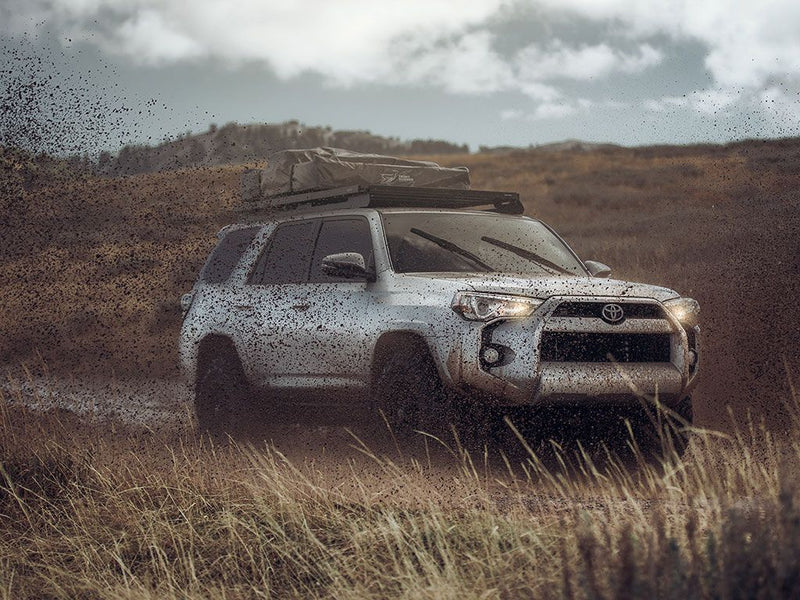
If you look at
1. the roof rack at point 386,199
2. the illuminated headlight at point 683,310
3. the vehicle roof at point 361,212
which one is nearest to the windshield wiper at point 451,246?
the vehicle roof at point 361,212

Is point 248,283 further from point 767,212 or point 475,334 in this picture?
point 767,212

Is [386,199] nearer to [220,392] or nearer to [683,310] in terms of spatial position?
[220,392]

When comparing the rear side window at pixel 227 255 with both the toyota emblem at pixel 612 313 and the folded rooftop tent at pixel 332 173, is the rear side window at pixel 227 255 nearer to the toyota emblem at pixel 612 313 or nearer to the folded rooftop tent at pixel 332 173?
the folded rooftop tent at pixel 332 173

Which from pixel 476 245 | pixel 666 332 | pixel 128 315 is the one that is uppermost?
pixel 476 245

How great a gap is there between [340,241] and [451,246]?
92 centimetres

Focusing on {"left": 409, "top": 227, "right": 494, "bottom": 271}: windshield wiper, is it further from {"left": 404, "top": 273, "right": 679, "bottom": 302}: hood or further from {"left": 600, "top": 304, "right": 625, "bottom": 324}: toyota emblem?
{"left": 600, "top": 304, "right": 625, "bottom": 324}: toyota emblem

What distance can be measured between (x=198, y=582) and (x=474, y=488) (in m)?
1.82

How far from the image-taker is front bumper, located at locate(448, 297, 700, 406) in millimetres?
5938

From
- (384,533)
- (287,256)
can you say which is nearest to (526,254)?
(287,256)

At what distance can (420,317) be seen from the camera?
641cm

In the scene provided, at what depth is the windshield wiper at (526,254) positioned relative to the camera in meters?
7.30

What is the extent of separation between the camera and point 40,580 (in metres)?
4.96

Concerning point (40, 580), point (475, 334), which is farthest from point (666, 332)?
point (40, 580)

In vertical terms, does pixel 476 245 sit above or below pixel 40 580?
above
